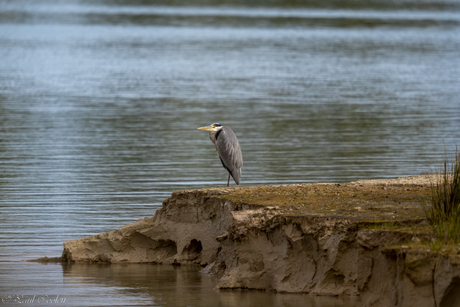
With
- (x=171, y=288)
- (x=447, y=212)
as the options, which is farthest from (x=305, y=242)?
(x=171, y=288)

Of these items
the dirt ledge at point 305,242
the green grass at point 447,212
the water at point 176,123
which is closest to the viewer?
the dirt ledge at point 305,242

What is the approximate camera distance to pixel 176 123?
1142 inches

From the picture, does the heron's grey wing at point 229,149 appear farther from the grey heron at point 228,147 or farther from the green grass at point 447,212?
the green grass at point 447,212

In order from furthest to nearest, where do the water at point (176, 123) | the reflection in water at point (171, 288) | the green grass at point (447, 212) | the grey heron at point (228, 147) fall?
1. the grey heron at point (228, 147)
2. the water at point (176, 123)
3. the reflection in water at point (171, 288)
4. the green grass at point (447, 212)

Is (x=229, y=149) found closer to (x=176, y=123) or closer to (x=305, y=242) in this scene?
(x=305, y=242)

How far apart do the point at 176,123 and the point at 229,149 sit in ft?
49.4

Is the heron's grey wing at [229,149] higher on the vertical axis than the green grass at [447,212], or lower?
higher

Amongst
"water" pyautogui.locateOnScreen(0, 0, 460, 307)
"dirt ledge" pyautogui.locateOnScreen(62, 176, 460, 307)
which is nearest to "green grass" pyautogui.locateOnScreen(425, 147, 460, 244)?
"dirt ledge" pyautogui.locateOnScreen(62, 176, 460, 307)

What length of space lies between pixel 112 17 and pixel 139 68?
138ft

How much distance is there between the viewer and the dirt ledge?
9070 millimetres

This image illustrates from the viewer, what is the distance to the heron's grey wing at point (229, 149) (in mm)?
14086

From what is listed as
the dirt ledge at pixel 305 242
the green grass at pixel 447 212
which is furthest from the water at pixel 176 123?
the green grass at pixel 447 212

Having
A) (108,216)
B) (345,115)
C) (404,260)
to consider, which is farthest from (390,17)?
(404,260)

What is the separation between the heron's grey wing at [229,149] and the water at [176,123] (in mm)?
2299
